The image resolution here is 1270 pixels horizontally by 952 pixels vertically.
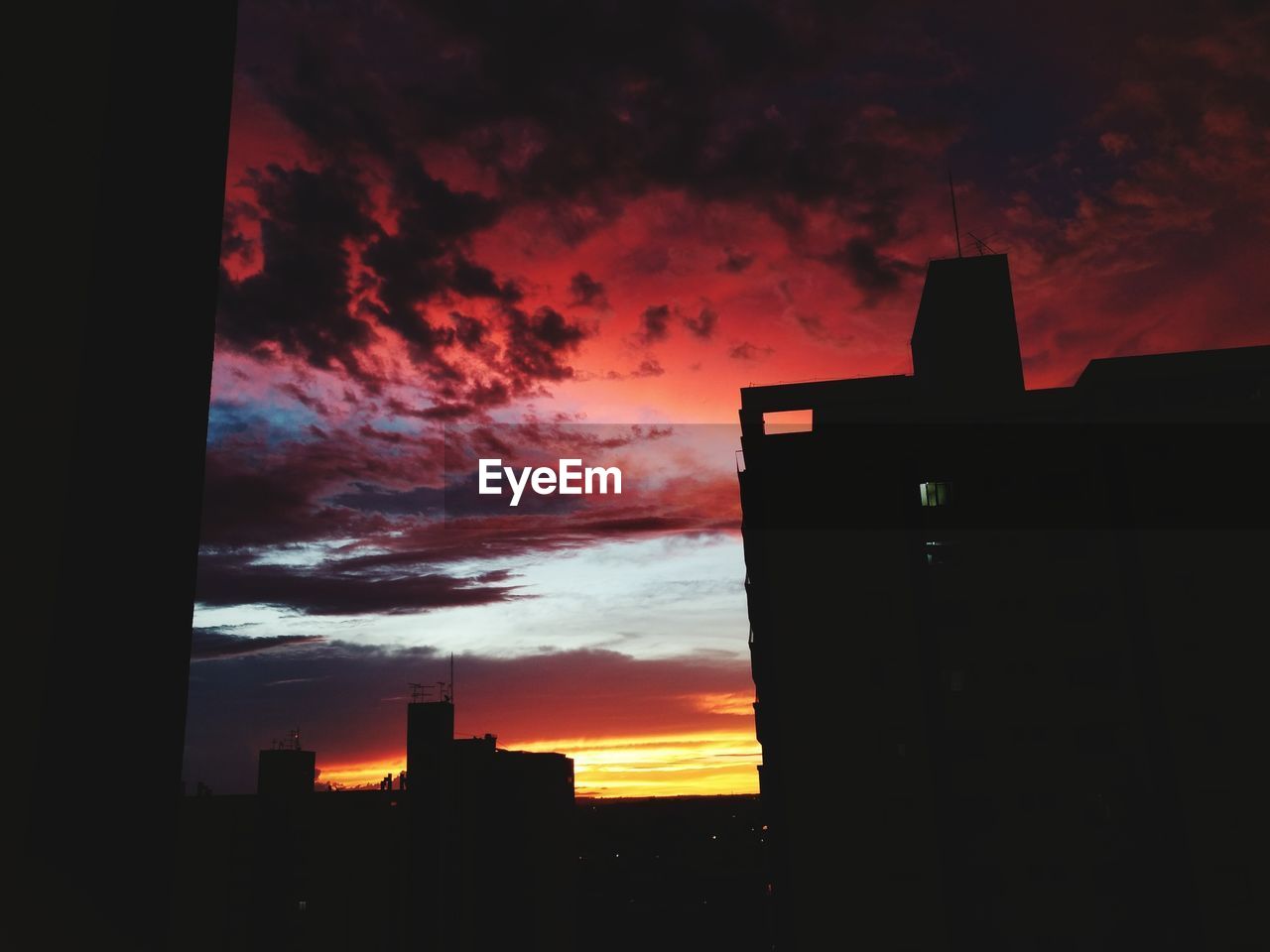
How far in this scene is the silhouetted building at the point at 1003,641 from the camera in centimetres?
3738

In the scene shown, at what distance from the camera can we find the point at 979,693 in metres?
40.5

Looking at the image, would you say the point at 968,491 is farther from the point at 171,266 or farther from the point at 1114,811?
the point at 171,266

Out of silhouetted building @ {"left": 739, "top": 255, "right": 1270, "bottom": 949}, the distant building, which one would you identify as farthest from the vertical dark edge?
the distant building

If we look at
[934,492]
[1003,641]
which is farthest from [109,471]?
[934,492]

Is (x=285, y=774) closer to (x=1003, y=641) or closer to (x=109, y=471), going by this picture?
(x=1003, y=641)

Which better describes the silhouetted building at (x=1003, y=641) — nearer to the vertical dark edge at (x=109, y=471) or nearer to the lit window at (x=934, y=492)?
the lit window at (x=934, y=492)

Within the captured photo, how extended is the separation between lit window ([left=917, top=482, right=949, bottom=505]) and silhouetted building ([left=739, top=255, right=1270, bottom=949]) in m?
0.10

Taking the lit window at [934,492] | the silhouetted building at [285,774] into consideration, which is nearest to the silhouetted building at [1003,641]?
the lit window at [934,492]

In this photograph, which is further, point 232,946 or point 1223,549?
point 232,946

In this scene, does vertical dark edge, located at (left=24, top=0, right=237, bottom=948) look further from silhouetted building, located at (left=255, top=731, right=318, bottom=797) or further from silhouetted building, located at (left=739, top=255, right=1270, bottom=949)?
silhouetted building, located at (left=255, top=731, right=318, bottom=797)

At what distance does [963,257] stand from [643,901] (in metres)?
71.1

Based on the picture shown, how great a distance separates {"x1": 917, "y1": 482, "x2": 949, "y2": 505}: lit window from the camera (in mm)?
43219

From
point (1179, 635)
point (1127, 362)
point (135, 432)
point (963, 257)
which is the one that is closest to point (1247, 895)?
point (1179, 635)

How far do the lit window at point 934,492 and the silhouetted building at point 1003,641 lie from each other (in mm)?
104
